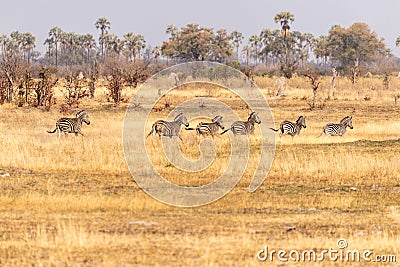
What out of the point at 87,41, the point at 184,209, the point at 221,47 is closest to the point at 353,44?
the point at 221,47

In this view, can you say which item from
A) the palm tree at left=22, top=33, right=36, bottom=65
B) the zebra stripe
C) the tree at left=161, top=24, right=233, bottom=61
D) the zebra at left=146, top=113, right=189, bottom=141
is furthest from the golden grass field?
the palm tree at left=22, top=33, right=36, bottom=65

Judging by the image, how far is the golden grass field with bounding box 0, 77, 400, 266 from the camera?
9852 mm

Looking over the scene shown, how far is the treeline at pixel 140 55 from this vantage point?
42.7m

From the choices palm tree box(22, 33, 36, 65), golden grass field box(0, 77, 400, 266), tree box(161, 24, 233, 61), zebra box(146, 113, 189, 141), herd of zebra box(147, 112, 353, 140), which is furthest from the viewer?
palm tree box(22, 33, 36, 65)

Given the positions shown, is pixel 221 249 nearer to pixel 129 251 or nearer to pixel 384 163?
pixel 129 251

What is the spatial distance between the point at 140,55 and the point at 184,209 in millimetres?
103490

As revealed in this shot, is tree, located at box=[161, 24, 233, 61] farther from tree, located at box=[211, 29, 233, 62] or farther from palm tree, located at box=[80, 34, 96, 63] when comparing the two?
palm tree, located at box=[80, 34, 96, 63]

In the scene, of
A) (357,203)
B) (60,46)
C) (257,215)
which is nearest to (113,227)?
(257,215)

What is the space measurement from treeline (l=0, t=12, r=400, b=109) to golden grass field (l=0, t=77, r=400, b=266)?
16.1m

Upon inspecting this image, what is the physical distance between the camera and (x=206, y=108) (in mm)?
39562

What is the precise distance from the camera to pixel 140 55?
379ft

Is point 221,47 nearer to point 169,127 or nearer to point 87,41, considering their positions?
point 87,41

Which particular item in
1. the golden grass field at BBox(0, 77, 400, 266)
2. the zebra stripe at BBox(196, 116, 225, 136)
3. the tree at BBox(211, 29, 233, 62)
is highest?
the tree at BBox(211, 29, 233, 62)

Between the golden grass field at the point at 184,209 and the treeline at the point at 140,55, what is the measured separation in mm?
16090
